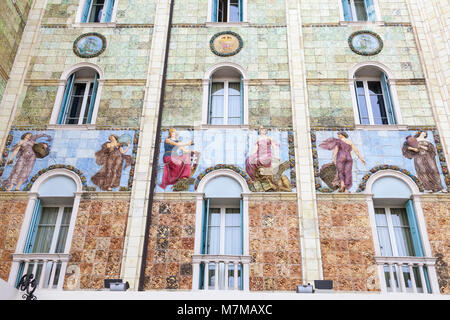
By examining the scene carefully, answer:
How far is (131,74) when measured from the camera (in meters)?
13.6

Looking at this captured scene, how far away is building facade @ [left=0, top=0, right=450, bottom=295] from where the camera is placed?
10.8 m

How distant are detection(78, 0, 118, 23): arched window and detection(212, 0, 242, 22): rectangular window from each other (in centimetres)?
338

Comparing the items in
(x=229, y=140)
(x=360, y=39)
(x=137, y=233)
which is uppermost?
(x=360, y=39)

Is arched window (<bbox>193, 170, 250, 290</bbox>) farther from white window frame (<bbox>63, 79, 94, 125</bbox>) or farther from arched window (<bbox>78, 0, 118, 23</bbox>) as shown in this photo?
arched window (<bbox>78, 0, 118, 23</bbox>)

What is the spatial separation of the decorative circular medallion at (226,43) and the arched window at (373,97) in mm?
3661

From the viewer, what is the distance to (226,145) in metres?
12.4

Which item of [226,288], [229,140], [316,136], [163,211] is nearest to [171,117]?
[229,140]

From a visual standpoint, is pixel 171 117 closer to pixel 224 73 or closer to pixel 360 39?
pixel 224 73

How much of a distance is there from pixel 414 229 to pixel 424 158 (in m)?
2.01

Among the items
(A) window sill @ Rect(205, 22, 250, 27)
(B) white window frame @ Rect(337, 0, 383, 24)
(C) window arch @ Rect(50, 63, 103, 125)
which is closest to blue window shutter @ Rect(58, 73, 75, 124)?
(C) window arch @ Rect(50, 63, 103, 125)

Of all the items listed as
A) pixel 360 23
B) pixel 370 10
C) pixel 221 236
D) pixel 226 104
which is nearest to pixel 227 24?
pixel 226 104

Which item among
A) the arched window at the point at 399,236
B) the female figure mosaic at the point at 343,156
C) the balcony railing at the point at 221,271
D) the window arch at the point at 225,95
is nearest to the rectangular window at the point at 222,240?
the balcony railing at the point at 221,271

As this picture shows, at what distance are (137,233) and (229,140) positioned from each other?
3.51 m

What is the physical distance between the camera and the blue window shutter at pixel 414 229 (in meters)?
10.9
